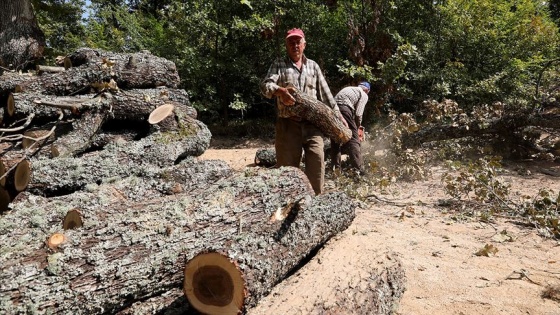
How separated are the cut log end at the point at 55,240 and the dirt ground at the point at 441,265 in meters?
1.20

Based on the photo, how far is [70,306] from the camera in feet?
6.93

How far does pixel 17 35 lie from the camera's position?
30.5 feet

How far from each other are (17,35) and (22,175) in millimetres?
6729

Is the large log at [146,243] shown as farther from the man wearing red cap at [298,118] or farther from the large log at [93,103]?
the large log at [93,103]

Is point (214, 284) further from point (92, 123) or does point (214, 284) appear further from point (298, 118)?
point (92, 123)

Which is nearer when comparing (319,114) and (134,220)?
(134,220)

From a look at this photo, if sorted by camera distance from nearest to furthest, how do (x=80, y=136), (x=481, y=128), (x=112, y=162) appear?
(x=112, y=162)
(x=80, y=136)
(x=481, y=128)

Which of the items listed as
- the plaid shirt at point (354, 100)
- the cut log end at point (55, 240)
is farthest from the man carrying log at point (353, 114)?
the cut log end at point (55, 240)

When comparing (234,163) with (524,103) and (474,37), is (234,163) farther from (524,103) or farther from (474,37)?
(474,37)

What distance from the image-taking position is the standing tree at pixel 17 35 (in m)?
9.15

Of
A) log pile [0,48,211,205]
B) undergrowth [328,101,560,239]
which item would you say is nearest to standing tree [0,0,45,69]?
log pile [0,48,211,205]

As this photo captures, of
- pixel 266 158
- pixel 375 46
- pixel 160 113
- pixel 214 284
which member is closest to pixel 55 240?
pixel 214 284

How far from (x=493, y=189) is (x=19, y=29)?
10.4 meters

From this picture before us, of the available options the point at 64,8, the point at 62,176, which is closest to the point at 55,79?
the point at 62,176
